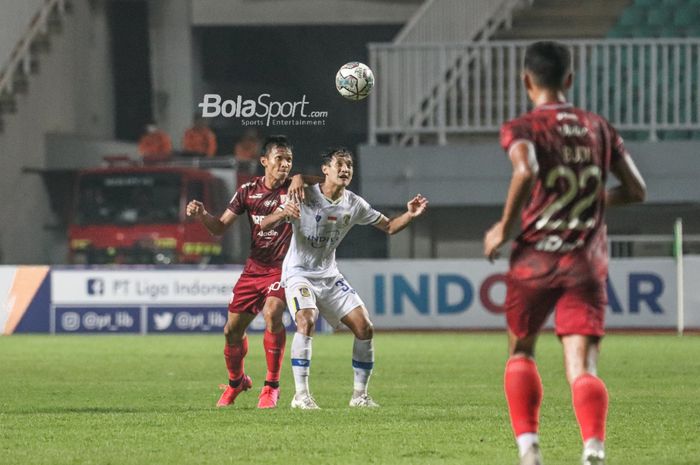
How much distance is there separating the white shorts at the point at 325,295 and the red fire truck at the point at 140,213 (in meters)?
15.6

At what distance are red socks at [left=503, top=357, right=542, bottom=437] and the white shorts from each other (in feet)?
15.0

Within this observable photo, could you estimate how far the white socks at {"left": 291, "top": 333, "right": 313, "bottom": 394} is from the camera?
37.2ft

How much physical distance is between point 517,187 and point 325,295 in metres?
5.04

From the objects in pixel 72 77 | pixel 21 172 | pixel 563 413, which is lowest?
pixel 563 413

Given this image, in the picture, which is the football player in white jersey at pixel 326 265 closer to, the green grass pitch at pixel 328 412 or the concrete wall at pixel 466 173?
the green grass pitch at pixel 328 412

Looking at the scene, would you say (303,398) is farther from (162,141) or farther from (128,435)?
(162,141)

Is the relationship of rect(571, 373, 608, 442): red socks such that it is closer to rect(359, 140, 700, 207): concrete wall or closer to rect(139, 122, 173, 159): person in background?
rect(359, 140, 700, 207): concrete wall

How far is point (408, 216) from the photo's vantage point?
1112 centimetres

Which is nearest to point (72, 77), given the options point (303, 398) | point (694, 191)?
point (694, 191)

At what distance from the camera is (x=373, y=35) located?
3603cm

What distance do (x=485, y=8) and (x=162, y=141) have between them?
6.53m

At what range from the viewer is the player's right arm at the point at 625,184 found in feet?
23.9

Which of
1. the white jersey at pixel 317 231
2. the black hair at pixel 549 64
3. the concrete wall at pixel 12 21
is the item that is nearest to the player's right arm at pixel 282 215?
the white jersey at pixel 317 231

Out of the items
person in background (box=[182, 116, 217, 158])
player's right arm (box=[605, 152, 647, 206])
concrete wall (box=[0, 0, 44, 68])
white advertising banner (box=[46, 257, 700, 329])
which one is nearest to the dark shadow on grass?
player's right arm (box=[605, 152, 647, 206])
